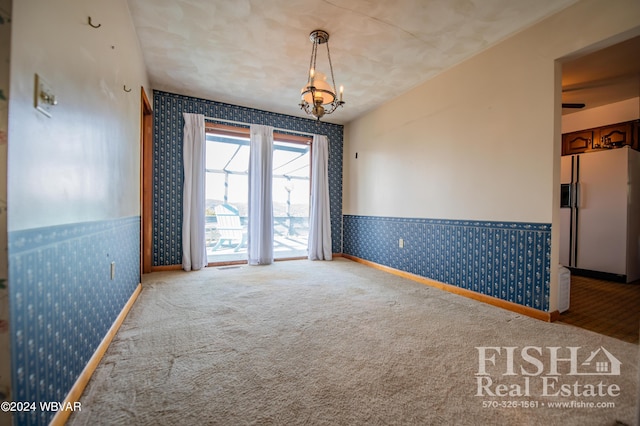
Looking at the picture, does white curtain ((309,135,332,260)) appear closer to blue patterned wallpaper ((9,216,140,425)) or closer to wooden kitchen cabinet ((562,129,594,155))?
blue patterned wallpaper ((9,216,140,425))

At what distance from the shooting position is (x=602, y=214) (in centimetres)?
386

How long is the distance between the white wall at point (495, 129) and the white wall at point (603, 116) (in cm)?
280

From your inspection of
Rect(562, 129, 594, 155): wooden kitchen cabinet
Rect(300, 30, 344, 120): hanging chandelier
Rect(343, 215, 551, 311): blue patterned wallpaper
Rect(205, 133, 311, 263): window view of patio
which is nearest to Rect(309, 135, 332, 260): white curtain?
Rect(205, 133, 311, 263): window view of patio

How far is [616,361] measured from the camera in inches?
66.4

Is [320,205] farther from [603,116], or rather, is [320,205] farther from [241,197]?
[603,116]

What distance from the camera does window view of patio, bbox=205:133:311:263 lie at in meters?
4.79

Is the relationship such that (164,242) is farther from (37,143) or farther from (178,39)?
(37,143)

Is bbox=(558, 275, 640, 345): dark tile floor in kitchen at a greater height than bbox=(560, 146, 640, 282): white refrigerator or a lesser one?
lesser

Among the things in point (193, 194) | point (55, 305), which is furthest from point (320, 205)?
point (55, 305)

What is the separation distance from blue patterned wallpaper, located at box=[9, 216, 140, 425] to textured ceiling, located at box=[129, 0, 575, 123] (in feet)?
6.65

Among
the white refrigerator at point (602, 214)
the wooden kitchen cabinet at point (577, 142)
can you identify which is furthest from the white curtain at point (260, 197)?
the wooden kitchen cabinet at point (577, 142)

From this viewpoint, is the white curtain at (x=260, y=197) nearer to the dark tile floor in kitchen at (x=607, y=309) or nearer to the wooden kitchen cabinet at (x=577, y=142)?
the dark tile floor in kitchen at (x=607, y=309)

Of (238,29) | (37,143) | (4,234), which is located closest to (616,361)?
(4,234)

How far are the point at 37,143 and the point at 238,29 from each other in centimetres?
221
